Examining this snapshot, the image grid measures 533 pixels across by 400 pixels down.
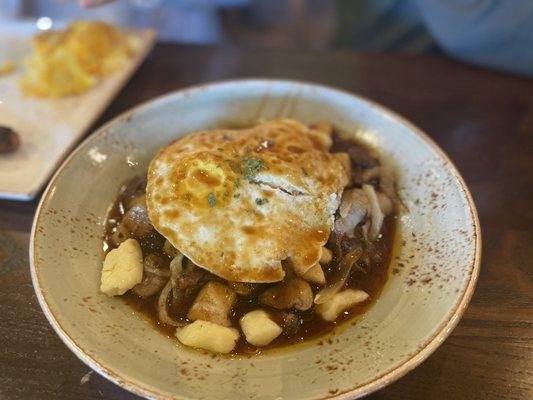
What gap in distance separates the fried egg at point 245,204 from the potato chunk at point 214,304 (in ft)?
0.32

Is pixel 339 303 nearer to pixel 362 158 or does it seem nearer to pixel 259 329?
pixel 259 329

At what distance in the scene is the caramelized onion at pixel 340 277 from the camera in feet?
6.37

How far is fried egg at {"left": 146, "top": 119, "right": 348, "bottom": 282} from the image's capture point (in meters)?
1.88

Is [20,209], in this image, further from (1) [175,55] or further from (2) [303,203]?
(1) [175,55]

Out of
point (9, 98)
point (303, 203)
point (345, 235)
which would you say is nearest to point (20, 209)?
point (9, 98)

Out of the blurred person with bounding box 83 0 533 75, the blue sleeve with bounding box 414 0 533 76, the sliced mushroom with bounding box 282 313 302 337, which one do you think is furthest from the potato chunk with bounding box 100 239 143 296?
the blue sleeve with bounding box 414 0 533 76

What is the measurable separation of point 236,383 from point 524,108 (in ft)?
8.65

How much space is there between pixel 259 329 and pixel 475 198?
1.46 m

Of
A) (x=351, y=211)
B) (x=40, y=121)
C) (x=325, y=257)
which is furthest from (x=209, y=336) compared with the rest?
(x=40, y=121)

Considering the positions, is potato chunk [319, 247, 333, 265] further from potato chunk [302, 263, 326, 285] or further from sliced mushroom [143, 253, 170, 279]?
sliced mushroom [143, 253, 170, 279]

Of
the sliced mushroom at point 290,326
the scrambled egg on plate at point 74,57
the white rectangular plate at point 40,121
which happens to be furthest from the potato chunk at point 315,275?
the scrambled egg on plate at point 74,57

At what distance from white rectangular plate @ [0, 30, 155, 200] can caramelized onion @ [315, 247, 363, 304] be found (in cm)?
159

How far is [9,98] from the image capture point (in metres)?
3.17

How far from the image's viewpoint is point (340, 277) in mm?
2029
